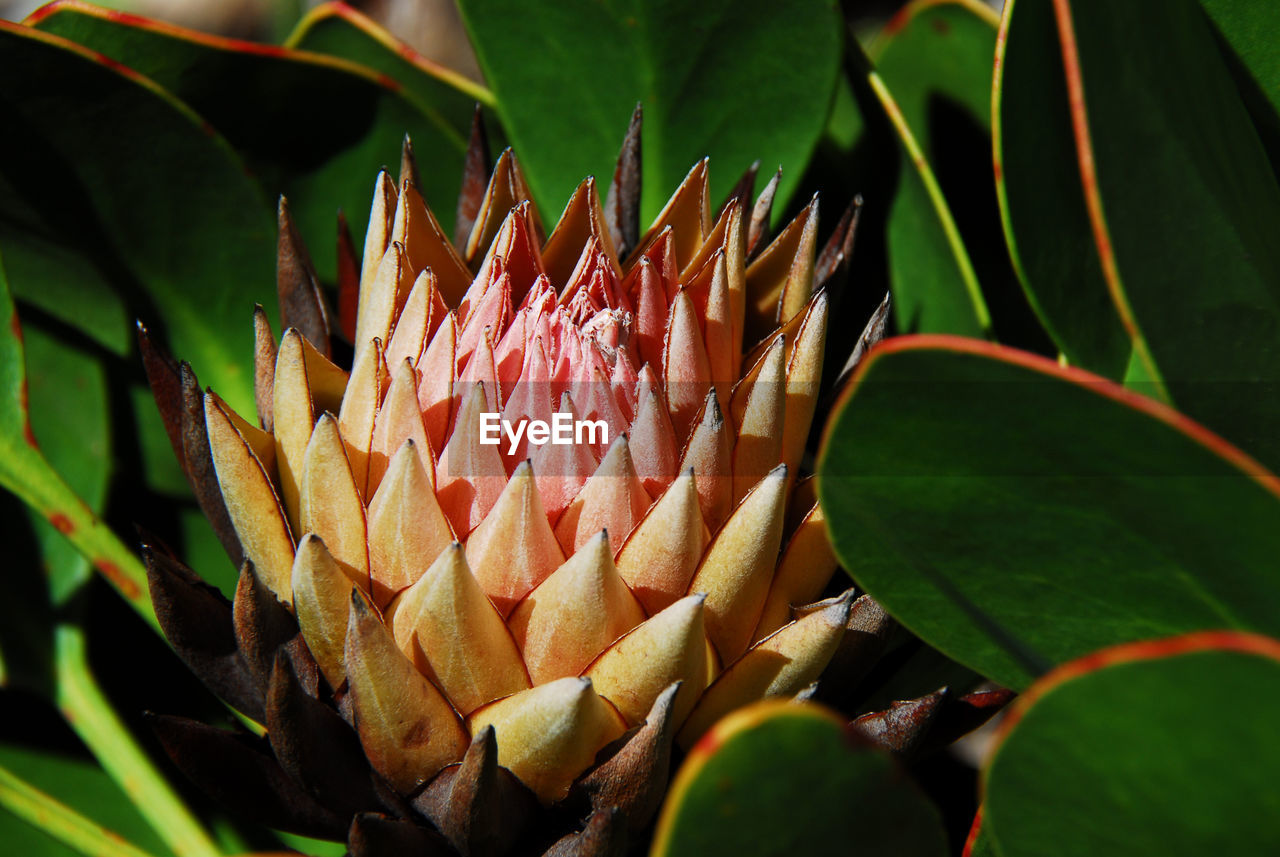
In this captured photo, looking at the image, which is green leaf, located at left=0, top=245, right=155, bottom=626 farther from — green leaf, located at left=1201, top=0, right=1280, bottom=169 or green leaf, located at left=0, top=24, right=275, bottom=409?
green leaf, located at left=1201, top=0, right=1280, bottom=169

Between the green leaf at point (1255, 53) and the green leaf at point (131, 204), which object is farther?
the green leaf at point (131, 204)

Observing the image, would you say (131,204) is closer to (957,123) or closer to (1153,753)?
(957,123)

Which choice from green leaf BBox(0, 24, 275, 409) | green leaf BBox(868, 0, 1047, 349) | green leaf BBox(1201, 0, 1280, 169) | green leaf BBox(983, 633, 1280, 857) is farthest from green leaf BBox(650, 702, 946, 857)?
green leaf BBox(0, 24, 275, 409)

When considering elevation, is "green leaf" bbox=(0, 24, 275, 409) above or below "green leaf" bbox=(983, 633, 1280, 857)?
above

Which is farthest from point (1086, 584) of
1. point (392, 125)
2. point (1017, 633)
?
point (392, 125)

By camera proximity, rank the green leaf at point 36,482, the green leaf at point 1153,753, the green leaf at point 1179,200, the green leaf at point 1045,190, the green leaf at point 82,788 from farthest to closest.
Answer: the green leaf at point 82,788 < the green leaf at point 36,482 < the green leaf at point 1045,190 < the green leaf at point 1179,200 < the green leaf at point 1153,753

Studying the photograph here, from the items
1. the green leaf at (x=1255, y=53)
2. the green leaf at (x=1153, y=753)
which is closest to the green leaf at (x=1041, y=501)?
the green leaf at (x=1153, y=753)

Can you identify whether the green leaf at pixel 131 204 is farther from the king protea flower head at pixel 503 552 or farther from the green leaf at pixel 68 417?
the king protea flower head at pixel 503 552

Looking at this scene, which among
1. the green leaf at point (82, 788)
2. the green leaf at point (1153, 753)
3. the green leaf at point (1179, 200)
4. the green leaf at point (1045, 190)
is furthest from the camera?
the green leaf at point (82, 788)
